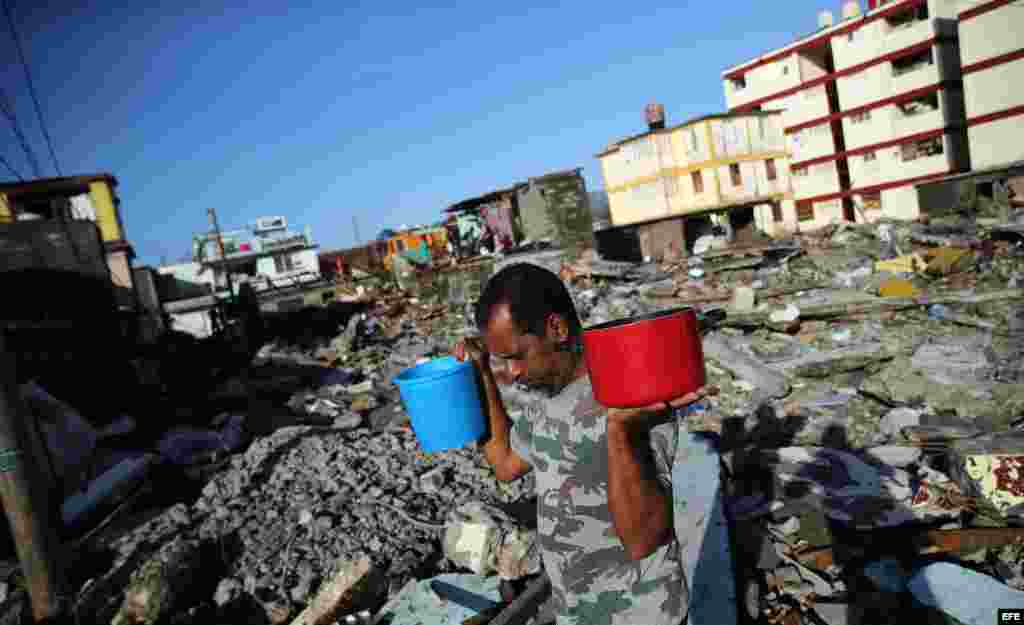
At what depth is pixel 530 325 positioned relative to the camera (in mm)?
1544

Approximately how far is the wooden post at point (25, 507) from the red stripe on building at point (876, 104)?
36012mm

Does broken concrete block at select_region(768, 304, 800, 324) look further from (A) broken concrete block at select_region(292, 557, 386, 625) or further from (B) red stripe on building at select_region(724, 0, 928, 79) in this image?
(B) red stripe on building at select_region(724, 0, 928, 79)

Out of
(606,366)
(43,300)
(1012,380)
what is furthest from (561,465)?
(43,300)

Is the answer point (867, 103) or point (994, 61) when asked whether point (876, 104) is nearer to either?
point (867, 103)

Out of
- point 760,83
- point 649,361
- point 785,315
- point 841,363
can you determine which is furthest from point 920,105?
point 649,361

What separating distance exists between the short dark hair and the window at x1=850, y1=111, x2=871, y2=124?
35.9m

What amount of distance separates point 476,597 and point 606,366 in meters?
2.62

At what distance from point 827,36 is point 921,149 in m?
8.14

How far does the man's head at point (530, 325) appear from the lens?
1.54 m

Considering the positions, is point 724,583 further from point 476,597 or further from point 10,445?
point 10,445

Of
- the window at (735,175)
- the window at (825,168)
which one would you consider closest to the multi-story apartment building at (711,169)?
the window at (735,175)

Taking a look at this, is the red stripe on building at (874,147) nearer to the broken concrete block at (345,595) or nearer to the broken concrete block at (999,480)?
the broken concrete block at (999,480)

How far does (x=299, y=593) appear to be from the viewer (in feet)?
13.0

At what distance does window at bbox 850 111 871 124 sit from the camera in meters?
29.9
